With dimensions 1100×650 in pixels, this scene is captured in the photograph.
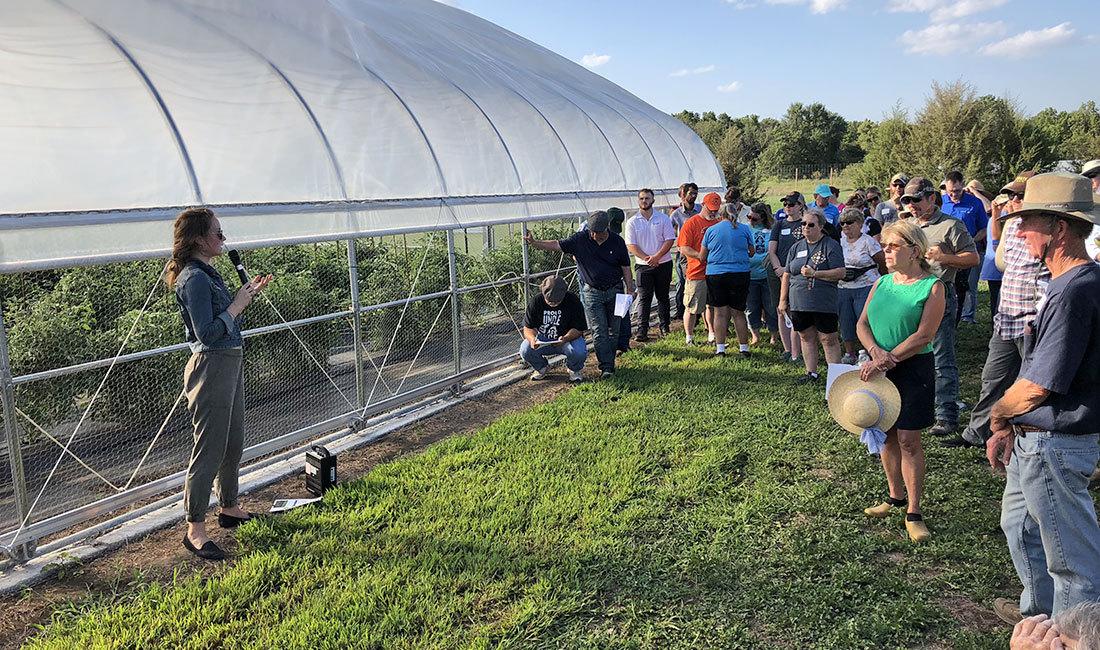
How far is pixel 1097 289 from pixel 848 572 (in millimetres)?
1986

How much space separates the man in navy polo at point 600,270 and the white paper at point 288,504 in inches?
156

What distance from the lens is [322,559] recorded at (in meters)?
3.98

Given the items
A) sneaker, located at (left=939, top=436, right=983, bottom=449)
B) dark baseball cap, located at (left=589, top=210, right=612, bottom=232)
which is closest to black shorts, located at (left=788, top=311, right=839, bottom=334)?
sneaker, located at (left=939, top=436, right=983, bottom=449)

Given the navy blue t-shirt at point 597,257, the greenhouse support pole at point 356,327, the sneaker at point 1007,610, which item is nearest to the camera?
the sneaker at point 1007,610

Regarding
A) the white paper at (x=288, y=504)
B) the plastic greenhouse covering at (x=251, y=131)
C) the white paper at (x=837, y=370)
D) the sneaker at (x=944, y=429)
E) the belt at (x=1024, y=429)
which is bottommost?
the sneaker at (x=944, y=429)

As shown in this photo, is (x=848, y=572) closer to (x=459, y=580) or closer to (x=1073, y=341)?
(x=1073, y=341)

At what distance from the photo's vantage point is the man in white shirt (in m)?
9.34

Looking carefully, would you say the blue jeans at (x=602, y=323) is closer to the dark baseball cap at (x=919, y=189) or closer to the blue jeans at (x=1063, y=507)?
the dark baseball cap at (x=919, y=189)

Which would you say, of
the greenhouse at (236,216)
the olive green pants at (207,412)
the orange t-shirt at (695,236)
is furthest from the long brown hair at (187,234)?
the orange t-shirt at (695,236)

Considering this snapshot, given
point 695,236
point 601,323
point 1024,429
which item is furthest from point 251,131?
point 1024,429

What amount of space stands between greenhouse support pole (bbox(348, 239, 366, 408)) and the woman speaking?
1959mm

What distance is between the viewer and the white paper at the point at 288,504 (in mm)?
4614

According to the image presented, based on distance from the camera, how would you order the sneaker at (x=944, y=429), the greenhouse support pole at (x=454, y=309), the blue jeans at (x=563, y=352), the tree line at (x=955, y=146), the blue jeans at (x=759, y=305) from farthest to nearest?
the tree line at (x=955, y=146), the blue jeans at (x=759, y=305), the blue jeans at (x=563, y=352), the greenhouse support pole at (x=454, y=309), the sneaker at (x=944, y=429)

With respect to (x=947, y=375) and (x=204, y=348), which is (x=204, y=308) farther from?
(x=947, y=375)
